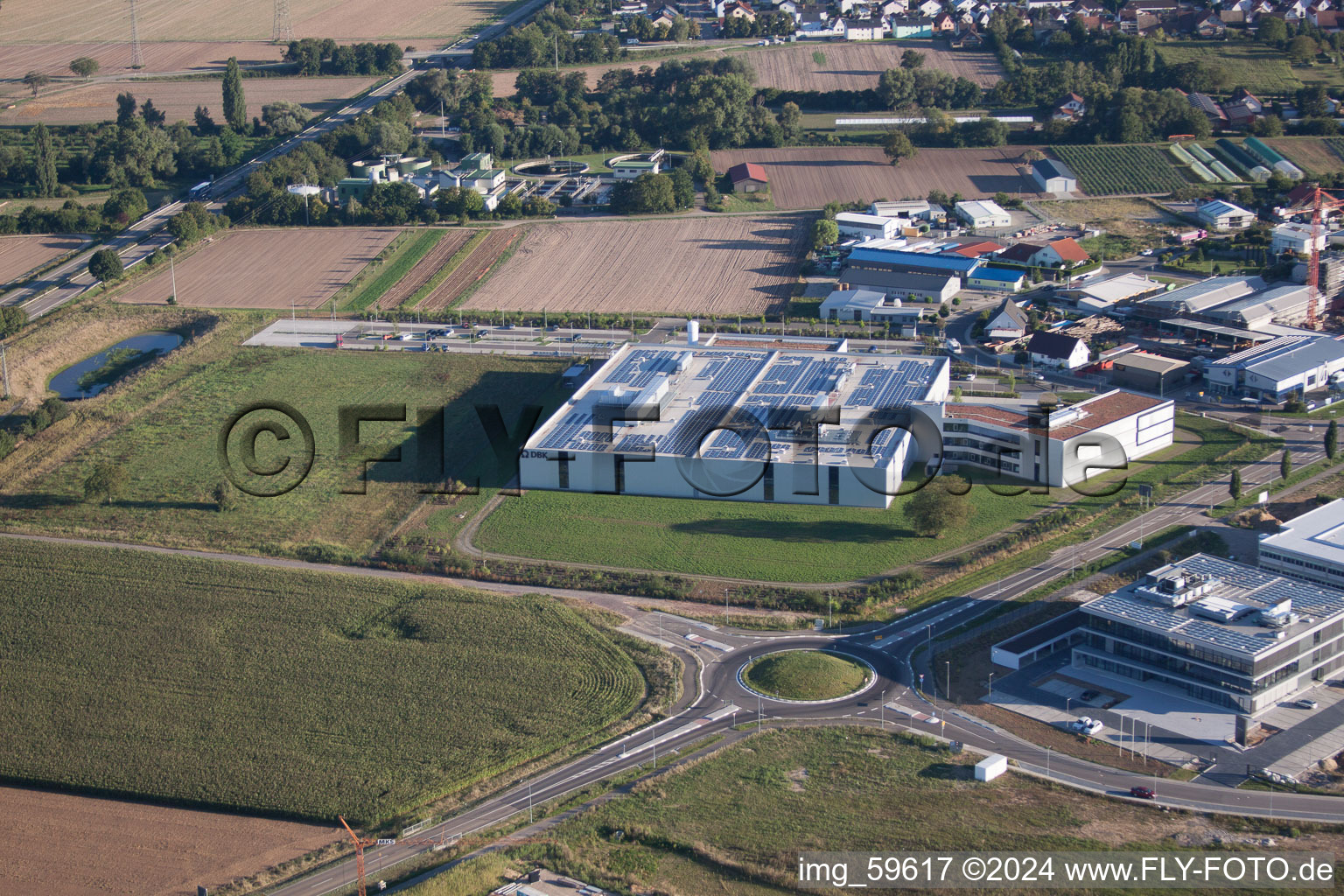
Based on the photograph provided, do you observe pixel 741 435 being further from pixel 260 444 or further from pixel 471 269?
pixel 471 269

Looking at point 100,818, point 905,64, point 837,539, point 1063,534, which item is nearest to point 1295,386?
point 1063,534

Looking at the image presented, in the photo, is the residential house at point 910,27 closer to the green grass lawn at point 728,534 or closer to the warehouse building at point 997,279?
the warehouse building at point 997,279

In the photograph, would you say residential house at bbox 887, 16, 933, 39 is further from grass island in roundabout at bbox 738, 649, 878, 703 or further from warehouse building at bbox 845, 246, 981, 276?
grass island in roundabout at bbox 738, 649, 878, 703

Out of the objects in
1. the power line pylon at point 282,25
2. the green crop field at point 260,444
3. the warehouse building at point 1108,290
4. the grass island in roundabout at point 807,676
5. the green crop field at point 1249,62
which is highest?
the power line pylon at point 282,25

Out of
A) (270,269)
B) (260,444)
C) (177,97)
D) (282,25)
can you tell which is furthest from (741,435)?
(282,25)

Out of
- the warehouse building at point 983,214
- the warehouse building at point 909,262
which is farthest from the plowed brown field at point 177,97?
the warehouse building at point 909,262

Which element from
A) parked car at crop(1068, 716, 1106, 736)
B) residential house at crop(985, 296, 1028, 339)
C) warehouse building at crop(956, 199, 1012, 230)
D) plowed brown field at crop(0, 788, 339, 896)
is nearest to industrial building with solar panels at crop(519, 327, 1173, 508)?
residential house at crop(985, 296, 1028, 339)
